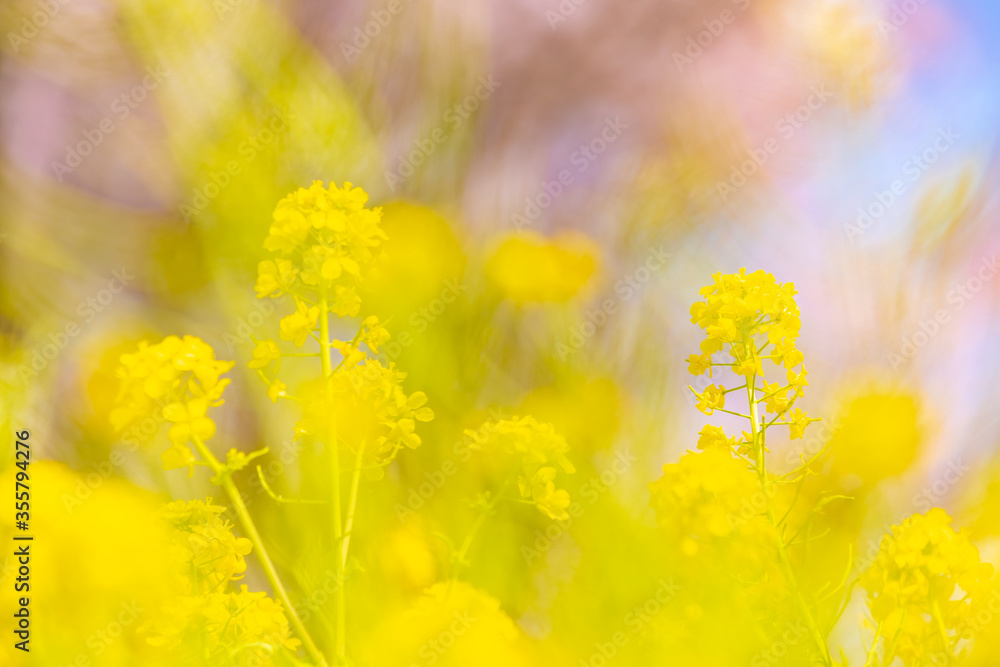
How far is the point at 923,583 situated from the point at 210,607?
27cm

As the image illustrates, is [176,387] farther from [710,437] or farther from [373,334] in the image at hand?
[710,437]

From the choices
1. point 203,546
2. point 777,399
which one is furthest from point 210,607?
point 777,399

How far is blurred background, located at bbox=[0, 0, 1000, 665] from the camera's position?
0.28 metres

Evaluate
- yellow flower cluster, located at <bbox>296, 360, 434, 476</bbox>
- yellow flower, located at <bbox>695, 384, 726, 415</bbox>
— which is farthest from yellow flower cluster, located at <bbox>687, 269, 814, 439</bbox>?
yellow flower cluster, located at <bbox>296, 360, 434, 476</bbox>

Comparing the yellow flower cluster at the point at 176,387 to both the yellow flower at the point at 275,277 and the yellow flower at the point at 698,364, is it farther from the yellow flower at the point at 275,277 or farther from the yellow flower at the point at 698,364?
the yellow flower at the point at 698,364

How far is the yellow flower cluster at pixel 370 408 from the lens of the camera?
26 centimetres

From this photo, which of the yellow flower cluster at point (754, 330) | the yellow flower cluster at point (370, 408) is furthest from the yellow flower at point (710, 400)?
the yellow flower cluster at point (370, 408)

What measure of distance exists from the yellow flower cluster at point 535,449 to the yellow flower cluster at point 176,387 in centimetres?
8

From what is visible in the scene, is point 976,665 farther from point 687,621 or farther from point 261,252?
point 261,252

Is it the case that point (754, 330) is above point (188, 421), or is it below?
above

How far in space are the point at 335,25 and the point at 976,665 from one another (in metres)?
0.34

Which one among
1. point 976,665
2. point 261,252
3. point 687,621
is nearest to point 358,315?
point 261,252

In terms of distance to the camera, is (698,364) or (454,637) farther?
(698,364)

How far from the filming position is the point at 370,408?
0.87 ft
